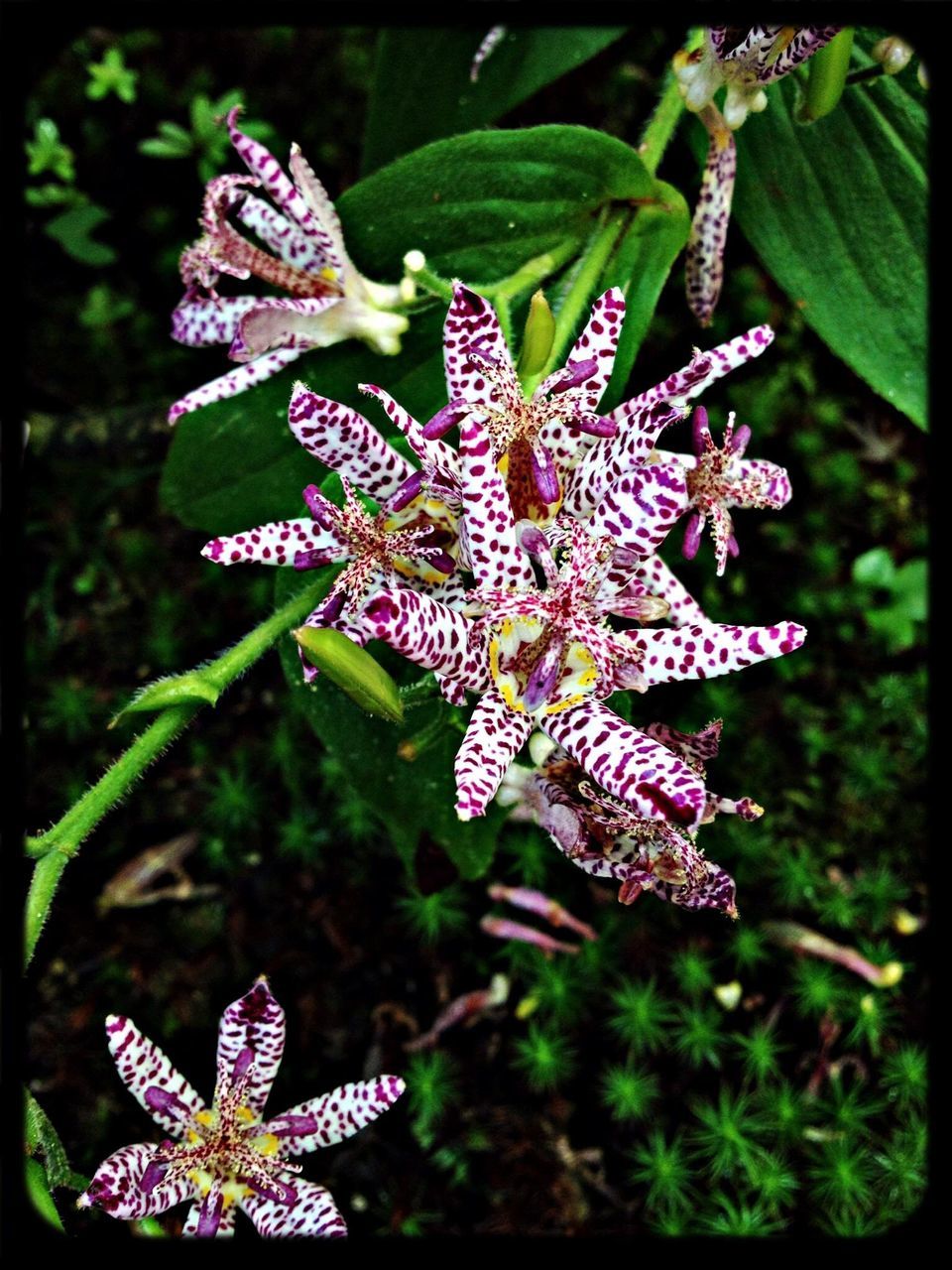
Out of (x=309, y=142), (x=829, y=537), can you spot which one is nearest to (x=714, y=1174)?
(x=829, y=537)

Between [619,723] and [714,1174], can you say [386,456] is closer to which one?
[619,723]

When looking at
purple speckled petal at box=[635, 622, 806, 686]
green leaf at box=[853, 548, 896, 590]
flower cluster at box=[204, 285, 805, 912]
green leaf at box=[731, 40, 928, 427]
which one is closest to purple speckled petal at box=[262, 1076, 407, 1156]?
flower cluster at box=[204, 285, 805, 912]

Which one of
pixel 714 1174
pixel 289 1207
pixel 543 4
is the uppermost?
pixel 543 4

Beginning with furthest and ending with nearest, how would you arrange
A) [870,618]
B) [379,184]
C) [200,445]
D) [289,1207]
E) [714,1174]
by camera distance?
1. [870,618]
2. [714,1174]
3. [200,445]
4. [379,184]
5. [289,1207]

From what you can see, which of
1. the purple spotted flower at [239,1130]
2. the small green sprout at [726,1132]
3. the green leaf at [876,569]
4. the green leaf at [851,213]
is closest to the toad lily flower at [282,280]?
the green leaf at [851,213]

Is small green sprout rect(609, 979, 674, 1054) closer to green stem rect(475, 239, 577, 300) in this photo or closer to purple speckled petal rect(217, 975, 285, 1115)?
purple speckled petal rect(217, 975, 285, 1115)

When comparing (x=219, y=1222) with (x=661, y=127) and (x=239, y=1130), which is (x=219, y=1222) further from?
(x=661, y=127)

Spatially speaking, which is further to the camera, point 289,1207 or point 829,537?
point 829,537
